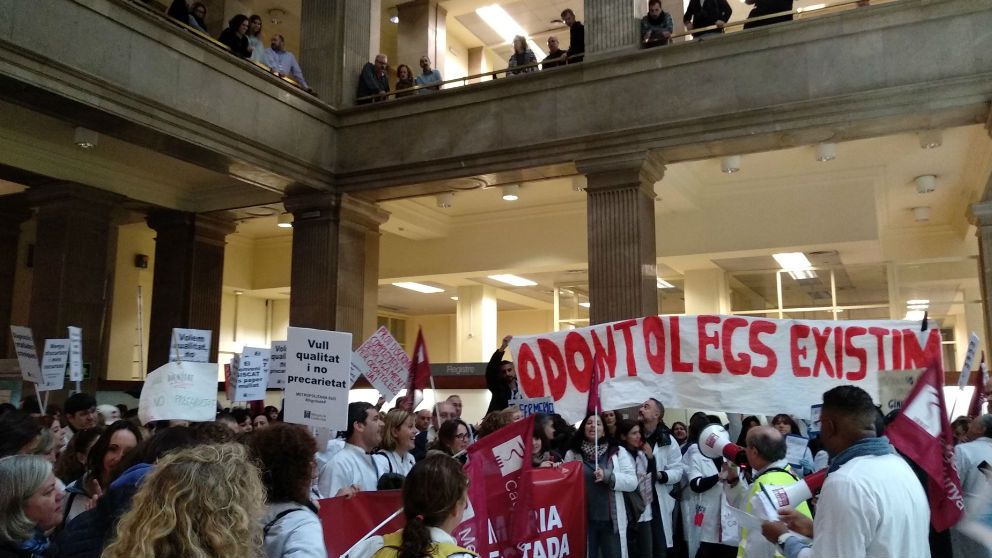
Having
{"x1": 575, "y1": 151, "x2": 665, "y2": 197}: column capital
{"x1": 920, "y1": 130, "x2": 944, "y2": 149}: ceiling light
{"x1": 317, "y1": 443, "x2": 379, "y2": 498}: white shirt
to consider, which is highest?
{"x1": 920, "y1": 130, "x2": 944, "y2": 149}: ceiling light

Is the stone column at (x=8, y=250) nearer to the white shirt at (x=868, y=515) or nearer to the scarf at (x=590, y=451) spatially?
the scarf at (x=590, y=451)

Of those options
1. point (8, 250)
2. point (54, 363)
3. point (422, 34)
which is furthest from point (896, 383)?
point (8, 250)

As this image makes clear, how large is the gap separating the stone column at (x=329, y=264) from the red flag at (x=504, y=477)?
370 inches

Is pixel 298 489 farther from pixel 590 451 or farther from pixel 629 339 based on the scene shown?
pixel 590 451

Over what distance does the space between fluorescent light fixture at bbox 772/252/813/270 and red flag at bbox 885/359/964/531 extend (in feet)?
44.2

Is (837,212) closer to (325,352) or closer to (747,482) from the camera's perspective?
(747,482)

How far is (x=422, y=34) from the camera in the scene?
18.5 meters

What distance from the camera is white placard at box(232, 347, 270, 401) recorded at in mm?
8820

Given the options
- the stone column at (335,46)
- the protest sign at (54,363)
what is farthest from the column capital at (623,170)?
the protest sign at (54,363)

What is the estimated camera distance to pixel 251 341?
2508 centimetres

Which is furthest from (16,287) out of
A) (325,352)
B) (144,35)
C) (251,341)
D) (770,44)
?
(770,44)

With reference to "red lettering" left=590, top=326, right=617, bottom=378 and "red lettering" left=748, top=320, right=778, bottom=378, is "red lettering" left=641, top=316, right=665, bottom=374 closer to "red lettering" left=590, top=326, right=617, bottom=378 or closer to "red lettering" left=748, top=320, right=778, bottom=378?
"red lettering" left=590, top=326, right=617, bottom=378

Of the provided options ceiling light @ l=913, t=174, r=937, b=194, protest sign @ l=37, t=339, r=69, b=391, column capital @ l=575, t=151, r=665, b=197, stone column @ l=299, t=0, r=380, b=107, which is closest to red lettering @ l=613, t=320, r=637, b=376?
column capital @ l=575, t=151, r=665, b=197

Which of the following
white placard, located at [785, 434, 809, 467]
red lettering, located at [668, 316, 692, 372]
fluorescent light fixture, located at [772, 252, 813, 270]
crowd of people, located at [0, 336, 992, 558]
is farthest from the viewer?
fluorescent light fixture, located at [772, 252, 813, 270]
